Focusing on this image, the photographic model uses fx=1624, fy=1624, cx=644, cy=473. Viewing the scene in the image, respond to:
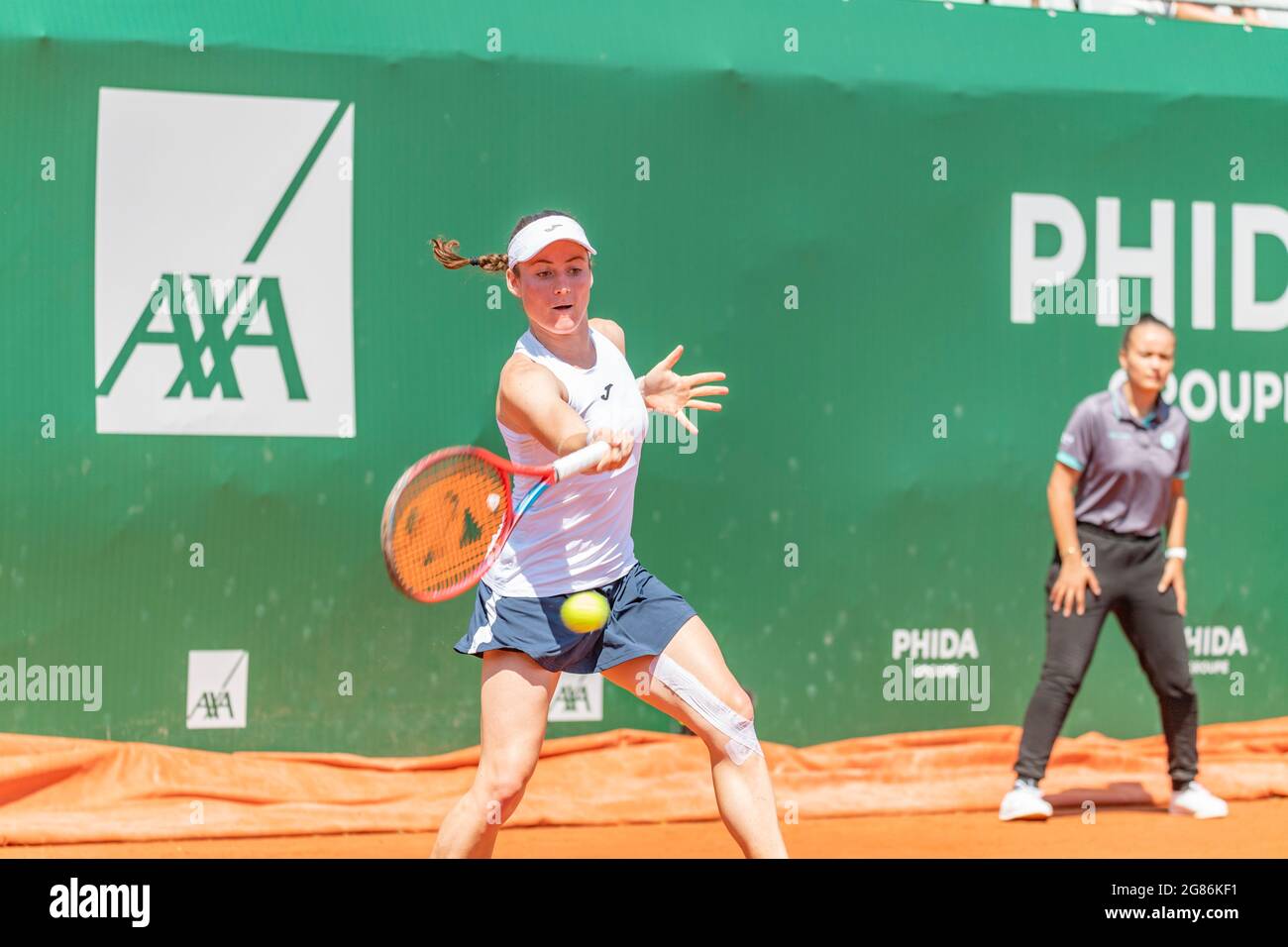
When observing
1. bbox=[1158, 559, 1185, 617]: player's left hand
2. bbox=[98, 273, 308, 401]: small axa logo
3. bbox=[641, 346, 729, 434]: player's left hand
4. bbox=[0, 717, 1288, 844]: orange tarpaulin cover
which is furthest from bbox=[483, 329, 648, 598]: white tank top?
bbox=[1158, 559, 1185, 617]: player's left hand

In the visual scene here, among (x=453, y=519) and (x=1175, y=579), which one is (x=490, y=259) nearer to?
(x=453, y=519)

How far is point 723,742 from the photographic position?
11.7 feet

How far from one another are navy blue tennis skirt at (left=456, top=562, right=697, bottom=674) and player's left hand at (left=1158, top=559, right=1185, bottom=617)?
8.67 feet

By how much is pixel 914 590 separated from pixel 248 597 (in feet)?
8.33

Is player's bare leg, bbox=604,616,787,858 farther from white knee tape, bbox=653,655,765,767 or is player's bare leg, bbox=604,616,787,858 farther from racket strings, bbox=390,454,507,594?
racket strings, bbox=390,454,507,594

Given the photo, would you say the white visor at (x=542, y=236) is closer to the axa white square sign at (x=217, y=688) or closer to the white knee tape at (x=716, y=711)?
the white knee tape at (x=716, y=711)

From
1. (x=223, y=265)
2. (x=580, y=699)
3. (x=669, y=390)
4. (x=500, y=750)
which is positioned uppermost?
(x=223, y=265)

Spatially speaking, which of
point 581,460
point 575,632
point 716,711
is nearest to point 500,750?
point 575,632

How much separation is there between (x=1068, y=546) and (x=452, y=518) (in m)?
2.73

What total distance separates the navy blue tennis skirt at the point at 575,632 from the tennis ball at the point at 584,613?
2 centimetres

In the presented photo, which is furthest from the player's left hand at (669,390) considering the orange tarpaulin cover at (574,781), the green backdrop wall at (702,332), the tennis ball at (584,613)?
the orange tarpaulin cover at (574,781)

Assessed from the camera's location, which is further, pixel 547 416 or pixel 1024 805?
pixel 1024 805

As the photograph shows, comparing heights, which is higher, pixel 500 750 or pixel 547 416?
pixel 547 416

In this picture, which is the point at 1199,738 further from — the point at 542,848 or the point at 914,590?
the point at 542,848
